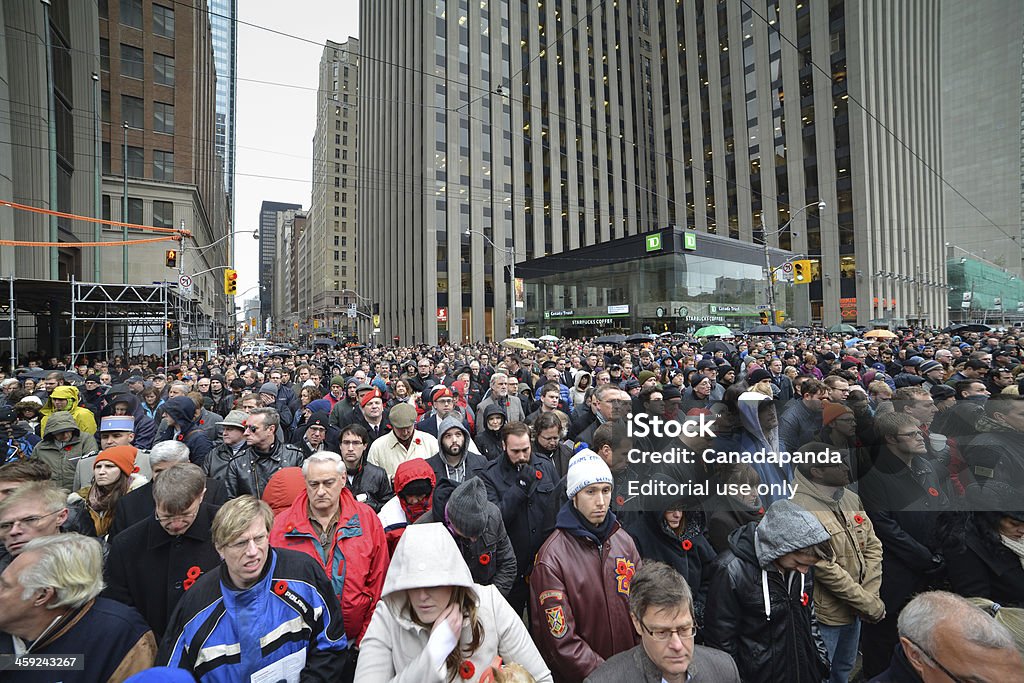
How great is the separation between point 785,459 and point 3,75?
28.5 metres

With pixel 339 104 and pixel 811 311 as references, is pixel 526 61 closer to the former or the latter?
pixel 811 311

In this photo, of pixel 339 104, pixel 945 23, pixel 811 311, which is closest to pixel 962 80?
pixel 945 23

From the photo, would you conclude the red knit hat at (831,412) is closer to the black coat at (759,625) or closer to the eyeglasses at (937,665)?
the black coat at (759,625)

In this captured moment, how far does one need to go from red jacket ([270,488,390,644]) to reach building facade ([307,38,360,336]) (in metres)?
99.9

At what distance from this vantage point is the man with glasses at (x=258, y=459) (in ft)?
14.7

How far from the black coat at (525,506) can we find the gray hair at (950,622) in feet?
7.80

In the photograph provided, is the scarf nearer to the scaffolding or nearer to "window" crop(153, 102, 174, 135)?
the scaffolding

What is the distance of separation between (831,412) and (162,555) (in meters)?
5.32

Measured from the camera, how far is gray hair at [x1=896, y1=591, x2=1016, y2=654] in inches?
71.1

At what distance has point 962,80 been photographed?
59.2 metres

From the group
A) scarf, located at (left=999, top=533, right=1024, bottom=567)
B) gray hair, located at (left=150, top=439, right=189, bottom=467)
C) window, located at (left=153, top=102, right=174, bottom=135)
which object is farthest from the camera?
window, located at (left=153, top=102, right=174, bottom=135)

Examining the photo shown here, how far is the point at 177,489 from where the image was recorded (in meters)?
2.86

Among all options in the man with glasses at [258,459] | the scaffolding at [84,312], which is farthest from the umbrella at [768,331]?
the scaffolding at [84,312]

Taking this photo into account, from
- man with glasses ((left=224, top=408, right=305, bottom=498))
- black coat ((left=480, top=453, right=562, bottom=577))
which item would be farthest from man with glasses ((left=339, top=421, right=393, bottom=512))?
black coat ((left=480, top=453, right=562, bottom=577))
